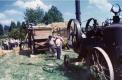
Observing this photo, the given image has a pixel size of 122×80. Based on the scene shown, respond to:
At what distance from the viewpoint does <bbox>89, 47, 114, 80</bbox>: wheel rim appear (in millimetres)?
8508

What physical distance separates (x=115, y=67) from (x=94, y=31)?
2303 mm

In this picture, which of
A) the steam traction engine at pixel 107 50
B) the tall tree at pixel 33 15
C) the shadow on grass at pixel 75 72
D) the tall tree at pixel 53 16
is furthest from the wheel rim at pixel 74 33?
the tall tree at pixel 53 16

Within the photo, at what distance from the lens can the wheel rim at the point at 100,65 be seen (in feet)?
27.9

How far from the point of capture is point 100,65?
9172 mm

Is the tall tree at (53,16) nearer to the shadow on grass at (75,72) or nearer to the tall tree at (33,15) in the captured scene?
the tall tree at (33,15)

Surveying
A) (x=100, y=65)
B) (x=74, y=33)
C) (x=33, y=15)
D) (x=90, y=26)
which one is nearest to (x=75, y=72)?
(x=74, y=33)

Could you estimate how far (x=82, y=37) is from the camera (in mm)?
11922

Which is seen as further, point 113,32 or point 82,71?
point 82,71

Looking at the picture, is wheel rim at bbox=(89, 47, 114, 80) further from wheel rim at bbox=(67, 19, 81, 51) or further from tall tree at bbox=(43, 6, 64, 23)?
tall tree at bbox=(43, 6, 64, 23)

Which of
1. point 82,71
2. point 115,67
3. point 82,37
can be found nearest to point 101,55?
point 115,67

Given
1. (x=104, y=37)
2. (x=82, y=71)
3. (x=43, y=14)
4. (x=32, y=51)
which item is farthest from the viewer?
(x=43, y=14)

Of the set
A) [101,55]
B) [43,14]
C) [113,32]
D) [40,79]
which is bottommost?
[40,79]

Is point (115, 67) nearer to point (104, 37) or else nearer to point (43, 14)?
point (104, 37)

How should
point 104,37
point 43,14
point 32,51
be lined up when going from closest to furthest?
point 104,37
point 32,51
point 43,14
